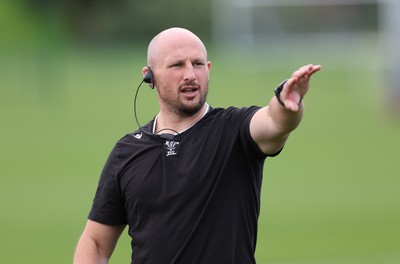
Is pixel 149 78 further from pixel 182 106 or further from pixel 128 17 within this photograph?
pixel 128 17

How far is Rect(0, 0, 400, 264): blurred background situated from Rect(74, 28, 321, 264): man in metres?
8.06

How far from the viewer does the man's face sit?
5.43 metres

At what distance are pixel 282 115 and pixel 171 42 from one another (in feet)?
2.97

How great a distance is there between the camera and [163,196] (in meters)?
5.33

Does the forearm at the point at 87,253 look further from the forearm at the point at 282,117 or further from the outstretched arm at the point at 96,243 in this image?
the forearm at the point at 282,117

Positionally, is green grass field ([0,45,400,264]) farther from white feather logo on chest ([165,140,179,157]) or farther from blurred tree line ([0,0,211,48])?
white feather logo on chest ([165,140,179,157])

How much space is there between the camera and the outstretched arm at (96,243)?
18.6ft

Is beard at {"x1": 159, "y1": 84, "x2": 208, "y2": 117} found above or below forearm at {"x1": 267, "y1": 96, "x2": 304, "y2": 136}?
above

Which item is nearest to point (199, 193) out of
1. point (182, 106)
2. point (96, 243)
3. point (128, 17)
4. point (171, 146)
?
point (171, 146)

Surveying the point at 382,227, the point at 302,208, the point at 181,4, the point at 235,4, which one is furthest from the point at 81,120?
the point at 181,4

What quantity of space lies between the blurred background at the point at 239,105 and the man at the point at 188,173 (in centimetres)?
806

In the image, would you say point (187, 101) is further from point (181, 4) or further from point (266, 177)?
point (181, 4)

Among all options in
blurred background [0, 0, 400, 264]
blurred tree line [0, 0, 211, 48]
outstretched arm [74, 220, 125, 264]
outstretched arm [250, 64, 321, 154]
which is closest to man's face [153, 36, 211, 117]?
outstretched arm [250, 64, 321, 154]

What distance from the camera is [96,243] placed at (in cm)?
573
